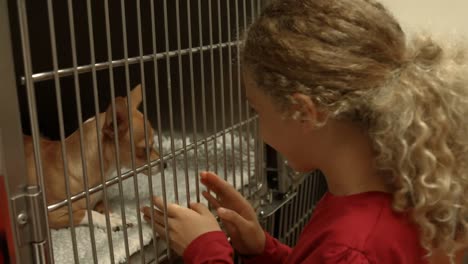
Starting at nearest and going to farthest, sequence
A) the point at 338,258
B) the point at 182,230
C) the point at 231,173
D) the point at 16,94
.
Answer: the point at 16,94 < the point at 338,258 < the point at 182,230 < the point at 231,173

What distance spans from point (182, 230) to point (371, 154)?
30 centimetres

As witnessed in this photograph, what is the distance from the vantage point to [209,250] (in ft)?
2.57

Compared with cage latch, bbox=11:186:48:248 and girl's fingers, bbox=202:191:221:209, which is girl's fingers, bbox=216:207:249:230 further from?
cage latch, bbox=11:186:48:248

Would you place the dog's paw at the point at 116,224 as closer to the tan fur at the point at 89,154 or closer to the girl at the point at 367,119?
the tan fur at the point at 89,154

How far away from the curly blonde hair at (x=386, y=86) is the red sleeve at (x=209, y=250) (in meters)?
0.24

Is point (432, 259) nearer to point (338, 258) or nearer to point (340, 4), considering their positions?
point (338, 258)

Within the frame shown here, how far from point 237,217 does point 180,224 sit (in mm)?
102

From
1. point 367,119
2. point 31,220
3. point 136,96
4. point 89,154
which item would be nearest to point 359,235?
point 367,119

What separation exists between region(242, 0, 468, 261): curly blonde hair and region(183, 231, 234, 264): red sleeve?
0.78 feet

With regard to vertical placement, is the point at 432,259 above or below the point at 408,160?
below

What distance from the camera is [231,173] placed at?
1090 millimetres

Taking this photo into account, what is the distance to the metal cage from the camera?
0.57 meters

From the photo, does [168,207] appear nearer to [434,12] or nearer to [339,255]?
[339,255]

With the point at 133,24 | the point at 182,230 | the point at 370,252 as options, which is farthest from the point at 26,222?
the point at 133,24
